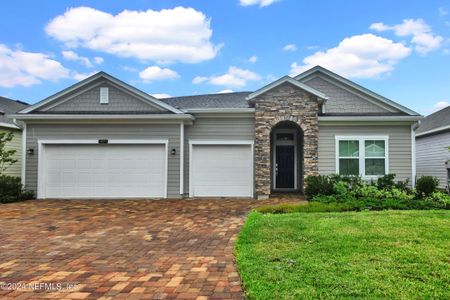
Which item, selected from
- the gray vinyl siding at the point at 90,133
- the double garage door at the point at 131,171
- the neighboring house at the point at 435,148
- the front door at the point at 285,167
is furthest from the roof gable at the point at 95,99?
the neighboring house at the point at 435,148

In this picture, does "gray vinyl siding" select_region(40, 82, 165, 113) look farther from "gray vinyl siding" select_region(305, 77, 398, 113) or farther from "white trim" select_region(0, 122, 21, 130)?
"gray vinyl siding" select_region(305, 77, 398, 113)

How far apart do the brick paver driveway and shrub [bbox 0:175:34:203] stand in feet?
9.08

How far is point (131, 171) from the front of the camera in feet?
43.3

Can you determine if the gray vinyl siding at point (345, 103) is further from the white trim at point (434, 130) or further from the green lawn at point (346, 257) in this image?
the green lawn at point (346, 257)

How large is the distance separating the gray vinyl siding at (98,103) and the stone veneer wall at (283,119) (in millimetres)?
4508

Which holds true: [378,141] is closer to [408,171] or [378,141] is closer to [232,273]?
[408,171]

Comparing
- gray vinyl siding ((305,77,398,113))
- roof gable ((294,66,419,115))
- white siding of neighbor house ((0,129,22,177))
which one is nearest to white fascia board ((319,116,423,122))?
roof gable ((294,66,419,115))

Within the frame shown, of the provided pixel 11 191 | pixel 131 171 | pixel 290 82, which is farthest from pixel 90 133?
pixel 290 82

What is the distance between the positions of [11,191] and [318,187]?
11.0m

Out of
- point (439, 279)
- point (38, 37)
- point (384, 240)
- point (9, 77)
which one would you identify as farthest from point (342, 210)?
point (9, 77)

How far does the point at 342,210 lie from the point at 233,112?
5768 millimetres

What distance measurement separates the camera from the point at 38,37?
15656mm

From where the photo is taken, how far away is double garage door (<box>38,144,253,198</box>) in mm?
13139

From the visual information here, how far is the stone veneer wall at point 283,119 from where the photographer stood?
42.8 feet
